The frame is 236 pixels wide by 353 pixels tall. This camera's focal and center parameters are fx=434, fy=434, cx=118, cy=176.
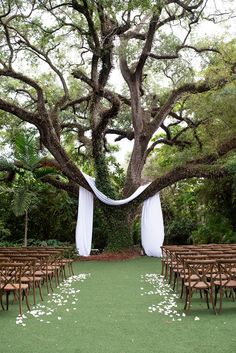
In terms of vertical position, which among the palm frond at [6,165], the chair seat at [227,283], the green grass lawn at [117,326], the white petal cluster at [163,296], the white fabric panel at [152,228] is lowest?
the green grass lawn at [117,326]

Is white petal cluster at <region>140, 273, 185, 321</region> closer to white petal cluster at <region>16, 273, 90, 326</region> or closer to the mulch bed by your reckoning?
white petal cluster at <region>16, 273, 90, 326</region>

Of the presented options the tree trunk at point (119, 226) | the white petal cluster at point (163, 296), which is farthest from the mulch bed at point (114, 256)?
the white petal cluster at point (163, 296)

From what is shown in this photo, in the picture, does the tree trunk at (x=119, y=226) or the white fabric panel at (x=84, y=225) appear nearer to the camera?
the white fabric panel at (x=84, y=225)

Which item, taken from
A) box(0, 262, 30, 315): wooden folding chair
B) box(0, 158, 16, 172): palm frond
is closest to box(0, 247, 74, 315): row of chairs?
box(0, 262, 30, 315): wooden folding chair

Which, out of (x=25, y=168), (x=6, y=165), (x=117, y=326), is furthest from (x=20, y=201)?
(x=117, y=326)

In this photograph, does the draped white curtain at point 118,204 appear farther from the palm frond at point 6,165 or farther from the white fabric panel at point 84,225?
the palm frond at point 6,165

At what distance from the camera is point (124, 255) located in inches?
693

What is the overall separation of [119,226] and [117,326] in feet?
39.8

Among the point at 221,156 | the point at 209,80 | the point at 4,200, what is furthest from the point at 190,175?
the point at 4,200

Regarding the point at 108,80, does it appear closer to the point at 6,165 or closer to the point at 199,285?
the point at 6,165

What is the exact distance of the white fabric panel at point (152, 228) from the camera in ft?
58.1

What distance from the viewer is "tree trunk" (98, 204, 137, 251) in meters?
18.1

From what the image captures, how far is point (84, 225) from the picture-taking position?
17828mm

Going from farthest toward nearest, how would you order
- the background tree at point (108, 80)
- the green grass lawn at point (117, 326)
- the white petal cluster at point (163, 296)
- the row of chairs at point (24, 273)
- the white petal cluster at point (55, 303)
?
the background tree at point (108, 80) → the row of chairs at point (24, 273) → the white petal cluster at point (163, 296) → the white petal cluster at point (55, 303) → the green grass lawn at point (117, 326)
